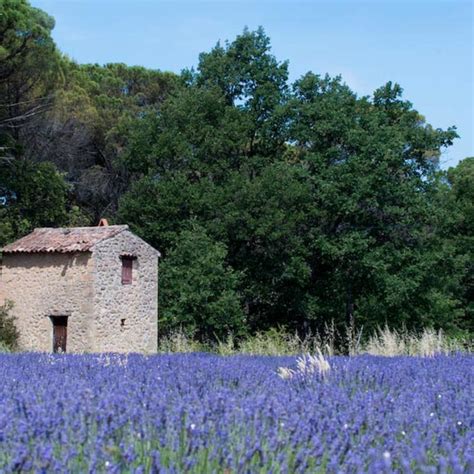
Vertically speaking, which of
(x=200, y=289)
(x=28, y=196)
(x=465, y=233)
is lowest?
(x=200, y=289)

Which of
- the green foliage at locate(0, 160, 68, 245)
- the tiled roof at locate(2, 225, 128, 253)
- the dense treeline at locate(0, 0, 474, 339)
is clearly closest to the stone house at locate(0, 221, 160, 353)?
the tiled roof at locate(2, 225, 128, 253)

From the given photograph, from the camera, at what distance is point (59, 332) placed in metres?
20.6

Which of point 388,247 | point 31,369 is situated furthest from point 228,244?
point 31,369

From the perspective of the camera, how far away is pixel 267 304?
2612cm

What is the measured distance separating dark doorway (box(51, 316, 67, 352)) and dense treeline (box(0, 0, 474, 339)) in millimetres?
3445

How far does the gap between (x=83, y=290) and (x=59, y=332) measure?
1.39 meters

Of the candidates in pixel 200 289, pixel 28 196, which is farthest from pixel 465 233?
pixel 28 196

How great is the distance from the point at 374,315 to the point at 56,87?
40.1 ft

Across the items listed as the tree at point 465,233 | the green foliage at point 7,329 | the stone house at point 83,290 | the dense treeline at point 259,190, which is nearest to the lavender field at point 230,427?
the stone house at point 83,290

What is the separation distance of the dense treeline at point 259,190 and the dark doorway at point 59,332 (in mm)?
3445

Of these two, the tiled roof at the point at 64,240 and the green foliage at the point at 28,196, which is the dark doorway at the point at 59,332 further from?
the green foliage at the point at 28,196

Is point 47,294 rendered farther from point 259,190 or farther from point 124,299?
point 259,190

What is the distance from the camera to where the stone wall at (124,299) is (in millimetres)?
20141

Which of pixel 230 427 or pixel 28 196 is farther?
pixel 28 196
